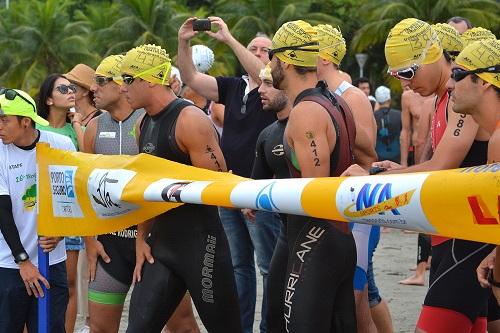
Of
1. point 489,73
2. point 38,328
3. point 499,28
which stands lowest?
point 499,28

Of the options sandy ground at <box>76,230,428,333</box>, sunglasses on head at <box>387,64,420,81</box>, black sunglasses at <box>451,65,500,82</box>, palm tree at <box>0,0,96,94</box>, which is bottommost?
palm tree at <box>0,0,96,94</box>

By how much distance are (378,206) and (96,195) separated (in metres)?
2.54

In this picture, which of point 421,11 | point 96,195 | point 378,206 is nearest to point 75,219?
point 96,195

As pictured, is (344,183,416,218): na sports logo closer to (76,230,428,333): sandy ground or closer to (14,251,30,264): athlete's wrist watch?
(14,251,30,264): athlete's wrist watch

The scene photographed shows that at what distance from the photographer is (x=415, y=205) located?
13.2 ft

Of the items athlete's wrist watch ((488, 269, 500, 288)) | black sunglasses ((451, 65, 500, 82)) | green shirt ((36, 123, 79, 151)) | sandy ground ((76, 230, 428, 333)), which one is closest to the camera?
athlete's wrist watch ((488, 269, 500, 288))

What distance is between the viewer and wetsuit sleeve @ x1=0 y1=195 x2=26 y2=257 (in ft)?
21.0

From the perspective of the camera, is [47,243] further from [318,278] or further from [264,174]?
[318,278]

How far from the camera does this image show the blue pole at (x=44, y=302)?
6391 millimetres

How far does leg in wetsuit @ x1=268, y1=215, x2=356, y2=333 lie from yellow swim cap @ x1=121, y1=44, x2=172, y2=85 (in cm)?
140

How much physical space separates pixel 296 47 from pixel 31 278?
217 cm

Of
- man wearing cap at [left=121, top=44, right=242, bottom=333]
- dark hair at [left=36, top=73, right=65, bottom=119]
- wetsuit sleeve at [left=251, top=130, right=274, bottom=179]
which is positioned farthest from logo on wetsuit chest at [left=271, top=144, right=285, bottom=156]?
dark hair at [left=36, top=73, right=65, bottom=119]

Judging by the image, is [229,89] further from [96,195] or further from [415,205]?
[415,205]

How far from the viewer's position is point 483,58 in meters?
4.79
